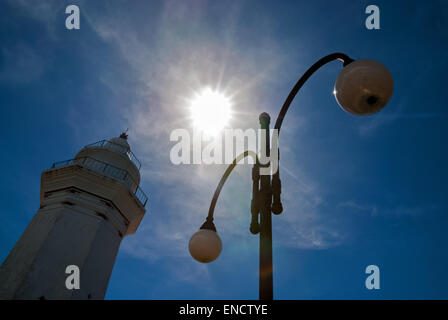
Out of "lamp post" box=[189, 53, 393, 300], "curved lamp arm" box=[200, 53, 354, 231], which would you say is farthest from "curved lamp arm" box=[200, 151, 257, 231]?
"lamp post" box=[189, 53, 393, 300]

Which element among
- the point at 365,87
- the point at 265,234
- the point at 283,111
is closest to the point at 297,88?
the point at 283,111

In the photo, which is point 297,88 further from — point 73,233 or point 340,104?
point 73,233

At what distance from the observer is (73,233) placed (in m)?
12.7

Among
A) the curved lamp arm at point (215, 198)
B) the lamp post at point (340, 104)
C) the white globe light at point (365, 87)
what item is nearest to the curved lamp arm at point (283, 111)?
the lamp post at point (340, 104)

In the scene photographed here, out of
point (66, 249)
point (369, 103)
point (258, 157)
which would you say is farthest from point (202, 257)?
point (66, 249)

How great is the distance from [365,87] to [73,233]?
1343 centimetres

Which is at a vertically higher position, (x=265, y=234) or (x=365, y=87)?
(x=365, y=87)

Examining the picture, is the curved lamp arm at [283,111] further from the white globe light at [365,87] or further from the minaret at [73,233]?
the minaret at [73,233]

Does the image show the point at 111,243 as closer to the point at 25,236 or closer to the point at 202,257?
the point at 25,236

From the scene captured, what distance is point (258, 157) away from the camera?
11.6ft

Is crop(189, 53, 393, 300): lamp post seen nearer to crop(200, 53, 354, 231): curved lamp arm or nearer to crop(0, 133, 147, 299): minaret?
crop(200, 53, 354, 231): curved lamp arm

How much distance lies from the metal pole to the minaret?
37.7ft

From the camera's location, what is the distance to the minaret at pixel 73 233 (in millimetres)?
11297

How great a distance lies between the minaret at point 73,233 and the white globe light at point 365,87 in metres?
12.7
